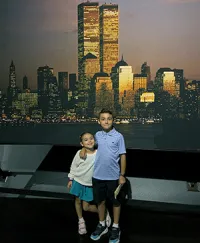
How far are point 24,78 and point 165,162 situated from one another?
234cm

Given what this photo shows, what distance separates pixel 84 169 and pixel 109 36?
2.52 meters

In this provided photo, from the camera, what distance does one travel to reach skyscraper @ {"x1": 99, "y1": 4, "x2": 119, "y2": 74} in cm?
482

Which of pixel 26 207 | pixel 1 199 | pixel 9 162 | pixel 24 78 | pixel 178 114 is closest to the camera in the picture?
pixel 26 207

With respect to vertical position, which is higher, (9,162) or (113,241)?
(9,162)

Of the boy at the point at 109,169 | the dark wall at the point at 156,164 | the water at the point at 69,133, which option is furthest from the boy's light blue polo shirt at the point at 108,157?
the water at the point at 69,133

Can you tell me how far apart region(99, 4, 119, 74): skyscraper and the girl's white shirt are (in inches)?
85.6

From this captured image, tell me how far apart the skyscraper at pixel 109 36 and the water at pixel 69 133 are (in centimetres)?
83

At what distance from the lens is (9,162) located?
14.6ft

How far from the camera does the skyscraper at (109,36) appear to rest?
15.8 feet

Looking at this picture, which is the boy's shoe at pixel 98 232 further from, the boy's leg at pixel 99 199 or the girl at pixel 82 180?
the girl at pixel 82 180

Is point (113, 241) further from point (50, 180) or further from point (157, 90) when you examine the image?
point (157, 90)

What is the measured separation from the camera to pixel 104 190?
9.53 feet

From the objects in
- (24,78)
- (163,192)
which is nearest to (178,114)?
(163,192)

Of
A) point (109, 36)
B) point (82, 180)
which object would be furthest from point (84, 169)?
point (109, 36)
